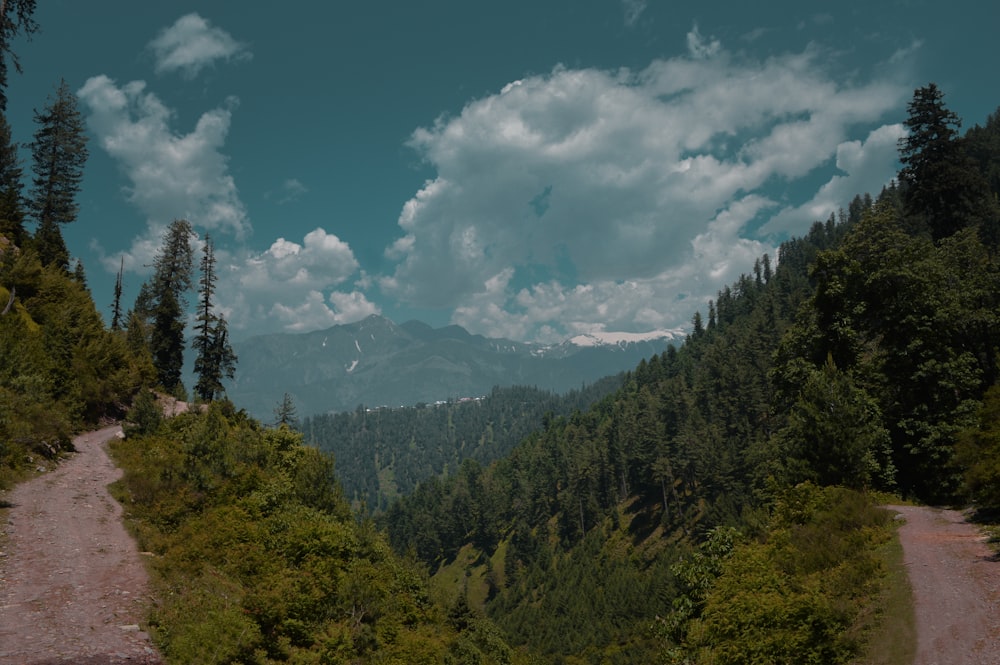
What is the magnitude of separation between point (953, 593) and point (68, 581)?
21.4 m

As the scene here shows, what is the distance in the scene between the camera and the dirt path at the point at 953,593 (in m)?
10.6

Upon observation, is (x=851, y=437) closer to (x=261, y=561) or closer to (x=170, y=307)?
(x=261, y=561)

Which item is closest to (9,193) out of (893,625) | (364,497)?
(364,497)

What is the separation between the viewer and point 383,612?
1922 centimetres

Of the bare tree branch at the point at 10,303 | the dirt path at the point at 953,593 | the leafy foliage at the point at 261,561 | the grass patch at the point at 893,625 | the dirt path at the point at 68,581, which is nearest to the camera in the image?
the dirt path at the point at 68,581

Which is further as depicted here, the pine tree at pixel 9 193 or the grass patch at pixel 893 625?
the pine tree at pixel 9 193

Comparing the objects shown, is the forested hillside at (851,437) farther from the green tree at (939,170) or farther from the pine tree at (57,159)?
the pine tree at (57,159)

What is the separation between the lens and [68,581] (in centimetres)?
1255

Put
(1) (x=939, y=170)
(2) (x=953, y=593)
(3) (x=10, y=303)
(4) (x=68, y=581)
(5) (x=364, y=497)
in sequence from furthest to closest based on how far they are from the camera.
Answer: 1. (1) (x=939, y=170)
2. (5) (x=364, y=497)
3. (3) (x=10, y=303)
4. (2) (x=953, y=593)
5. (4) (x=68, y=581)

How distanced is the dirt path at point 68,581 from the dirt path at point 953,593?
630 inches

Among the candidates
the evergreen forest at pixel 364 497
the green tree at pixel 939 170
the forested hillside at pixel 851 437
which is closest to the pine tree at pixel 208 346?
the evergreen forest at pixel 364 497

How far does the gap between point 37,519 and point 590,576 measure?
10334 centimetres

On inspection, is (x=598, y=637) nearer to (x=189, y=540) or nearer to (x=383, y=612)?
(x=383, y=612)

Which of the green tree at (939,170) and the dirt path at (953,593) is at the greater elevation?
the green tree at (939,170)
